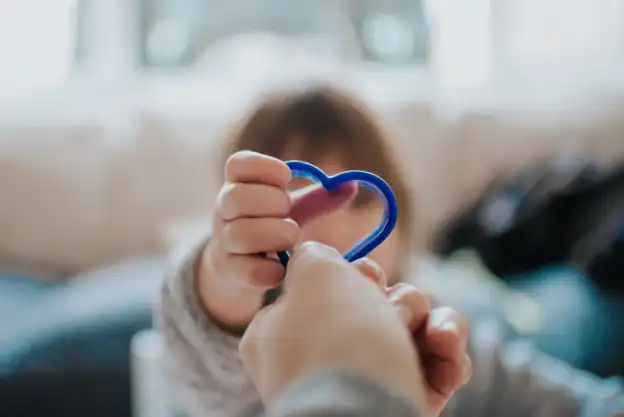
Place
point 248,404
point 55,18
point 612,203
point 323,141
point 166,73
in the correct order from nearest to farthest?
point 248,404 → point 323,141 → point 612,203 → point 55,18 → point 166,73

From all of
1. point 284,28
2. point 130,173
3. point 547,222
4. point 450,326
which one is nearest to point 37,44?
point 130,173

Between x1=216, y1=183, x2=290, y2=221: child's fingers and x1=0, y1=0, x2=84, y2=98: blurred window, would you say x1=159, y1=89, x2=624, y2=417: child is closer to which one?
x1=216, y1=183, x2=290, y2=221: child's fingers

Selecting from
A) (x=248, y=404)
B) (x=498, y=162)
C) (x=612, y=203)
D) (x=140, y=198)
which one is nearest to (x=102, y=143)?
(x=140, y=198)

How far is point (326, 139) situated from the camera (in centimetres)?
39

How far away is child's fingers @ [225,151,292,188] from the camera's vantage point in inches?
9.0

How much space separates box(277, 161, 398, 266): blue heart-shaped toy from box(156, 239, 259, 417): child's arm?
0.10m

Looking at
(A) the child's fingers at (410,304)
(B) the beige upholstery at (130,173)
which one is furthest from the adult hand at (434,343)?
(B) the beige upholstery at (130,173)

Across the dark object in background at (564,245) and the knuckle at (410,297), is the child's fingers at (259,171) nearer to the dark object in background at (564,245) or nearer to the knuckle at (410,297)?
the knuckle at (410,297)

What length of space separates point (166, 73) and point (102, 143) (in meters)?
0.15

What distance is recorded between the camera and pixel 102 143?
1.05 m

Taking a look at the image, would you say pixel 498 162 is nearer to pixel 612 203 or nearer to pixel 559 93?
pixel 559 93

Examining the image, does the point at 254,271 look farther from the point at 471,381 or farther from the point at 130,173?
the point at 130,173

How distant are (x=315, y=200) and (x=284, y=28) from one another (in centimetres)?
90

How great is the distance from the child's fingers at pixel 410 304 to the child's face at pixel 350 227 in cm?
1
